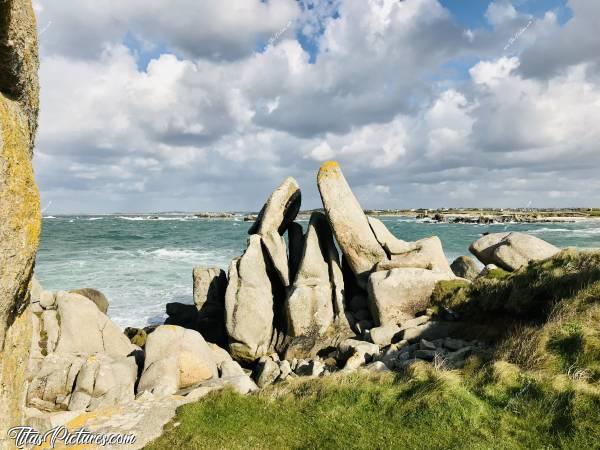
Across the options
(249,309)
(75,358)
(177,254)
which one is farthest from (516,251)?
(177,254)

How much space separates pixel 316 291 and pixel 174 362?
8662 mm

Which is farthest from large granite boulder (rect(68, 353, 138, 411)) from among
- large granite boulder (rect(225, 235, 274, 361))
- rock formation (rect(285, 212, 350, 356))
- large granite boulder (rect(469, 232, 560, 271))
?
large granite boulder (rect(469, 232, 560, 271))

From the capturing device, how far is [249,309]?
21656 mm

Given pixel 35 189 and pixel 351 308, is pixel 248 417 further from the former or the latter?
pixel 351 308

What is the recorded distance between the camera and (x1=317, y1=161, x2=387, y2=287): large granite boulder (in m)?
23.1

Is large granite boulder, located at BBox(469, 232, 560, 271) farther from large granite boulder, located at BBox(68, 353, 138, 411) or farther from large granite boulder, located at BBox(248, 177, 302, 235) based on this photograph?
large granite boulder, located at BBox(68, 353, 138, 411)

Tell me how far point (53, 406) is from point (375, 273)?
15.0 meters

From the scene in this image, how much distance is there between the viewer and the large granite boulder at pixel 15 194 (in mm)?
4109

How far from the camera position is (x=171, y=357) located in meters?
16.1

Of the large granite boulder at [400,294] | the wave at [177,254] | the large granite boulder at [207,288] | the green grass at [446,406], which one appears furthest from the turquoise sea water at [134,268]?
the green grass at [446,406]

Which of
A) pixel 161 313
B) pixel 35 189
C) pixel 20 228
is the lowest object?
pixel 161 313

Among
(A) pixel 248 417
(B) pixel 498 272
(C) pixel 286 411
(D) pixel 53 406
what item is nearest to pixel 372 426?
(C) pixel 286 411

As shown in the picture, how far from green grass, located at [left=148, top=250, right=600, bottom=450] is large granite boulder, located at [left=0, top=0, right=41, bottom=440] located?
6003mm

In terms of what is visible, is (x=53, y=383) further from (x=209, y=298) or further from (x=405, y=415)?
(x=405, y=415)
